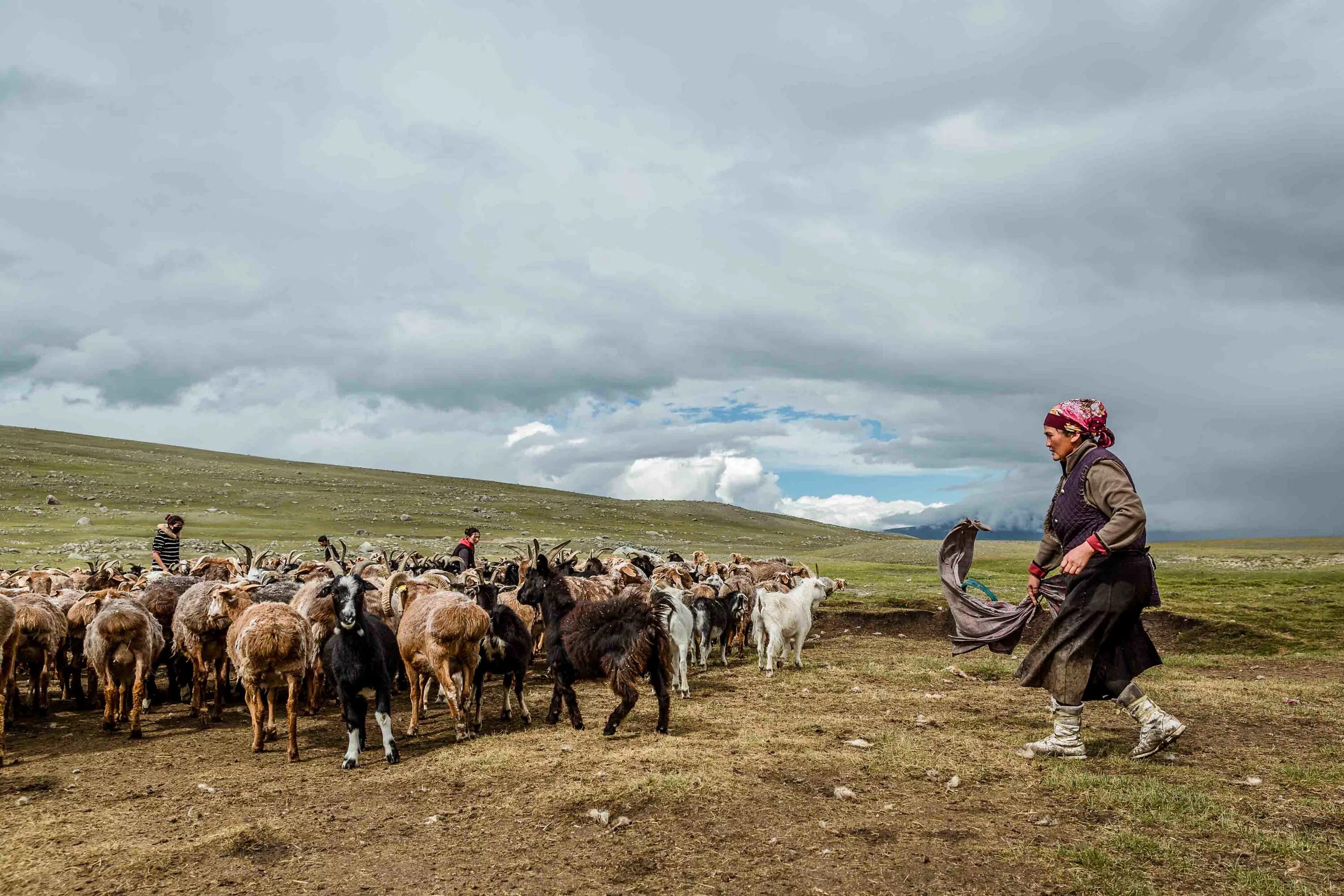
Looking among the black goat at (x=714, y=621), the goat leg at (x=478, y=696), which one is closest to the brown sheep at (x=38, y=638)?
the goat leg at (x=478, y=696)

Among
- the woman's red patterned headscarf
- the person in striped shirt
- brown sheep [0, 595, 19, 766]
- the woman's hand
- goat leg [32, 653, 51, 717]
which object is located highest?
the woman's red patterned headscarf

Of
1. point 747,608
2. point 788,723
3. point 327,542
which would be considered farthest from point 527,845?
point 327,542

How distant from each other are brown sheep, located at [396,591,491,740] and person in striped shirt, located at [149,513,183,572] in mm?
8803

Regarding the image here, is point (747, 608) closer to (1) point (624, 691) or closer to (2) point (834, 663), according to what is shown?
(2) point (834, 663)

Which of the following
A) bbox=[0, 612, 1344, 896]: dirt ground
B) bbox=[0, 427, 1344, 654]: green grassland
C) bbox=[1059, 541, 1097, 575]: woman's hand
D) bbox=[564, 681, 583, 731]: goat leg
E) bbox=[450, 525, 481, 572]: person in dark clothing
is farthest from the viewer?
bbox=[0, 427, 1344, 654]: green grassland

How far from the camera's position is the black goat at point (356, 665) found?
866 centimetres

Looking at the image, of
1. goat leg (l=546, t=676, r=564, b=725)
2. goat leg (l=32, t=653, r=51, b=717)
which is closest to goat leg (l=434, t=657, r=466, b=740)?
goat leg (l=546, t=676, r=564, b=725)

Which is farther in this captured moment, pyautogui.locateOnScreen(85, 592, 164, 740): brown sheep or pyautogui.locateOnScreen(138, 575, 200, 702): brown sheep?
pyautogui.locateOnScreen(138, 575, 200, 702): brown sheep

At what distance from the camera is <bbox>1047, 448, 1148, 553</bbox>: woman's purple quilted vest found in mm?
7520

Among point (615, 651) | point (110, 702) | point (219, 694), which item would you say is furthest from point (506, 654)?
point (110, 702)

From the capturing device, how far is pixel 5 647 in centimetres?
980

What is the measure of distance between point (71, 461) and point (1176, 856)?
112 metres

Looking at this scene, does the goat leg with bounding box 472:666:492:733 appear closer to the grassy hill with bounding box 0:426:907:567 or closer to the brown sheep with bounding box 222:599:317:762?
the brown sheep with bounding box 222:599:317:762

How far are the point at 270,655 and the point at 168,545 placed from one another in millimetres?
9981
